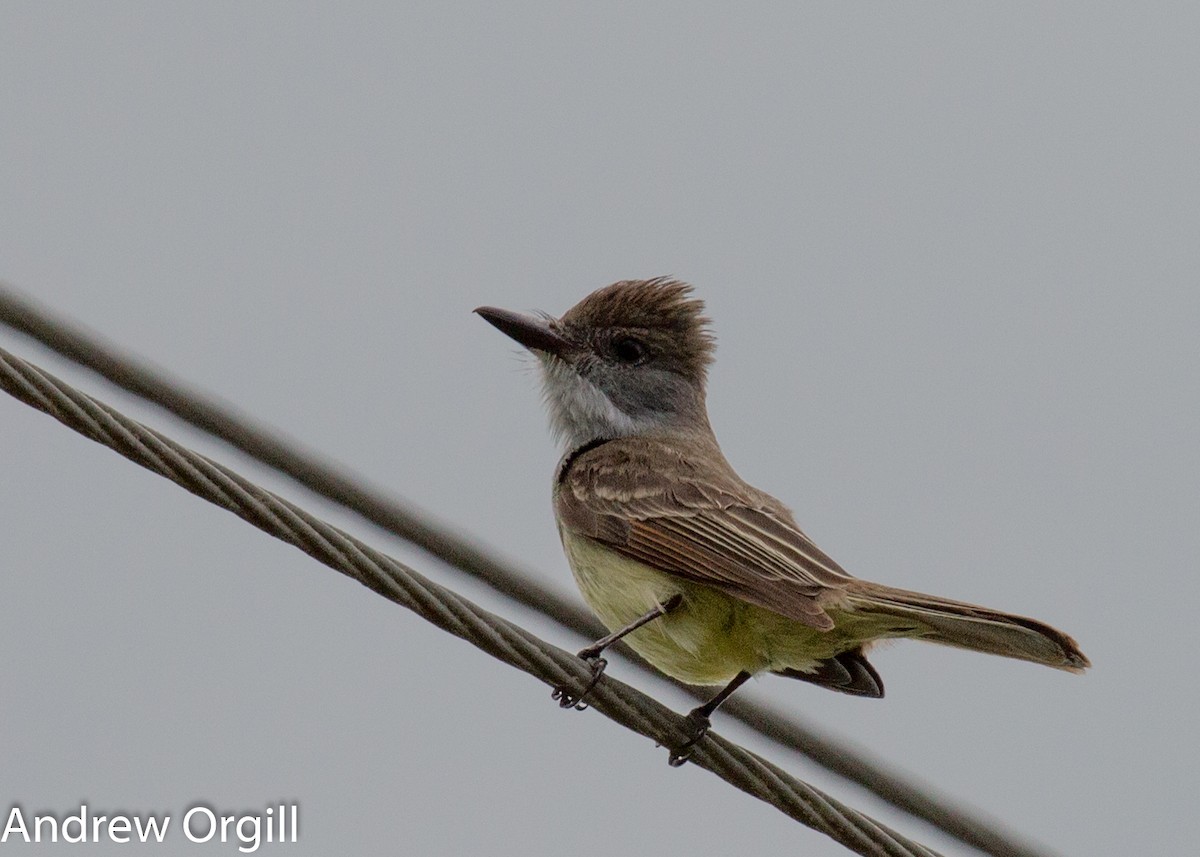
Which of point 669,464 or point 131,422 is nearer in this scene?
point 131,422

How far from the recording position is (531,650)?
12.4 feet

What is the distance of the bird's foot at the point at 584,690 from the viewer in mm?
4039

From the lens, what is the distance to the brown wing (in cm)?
479

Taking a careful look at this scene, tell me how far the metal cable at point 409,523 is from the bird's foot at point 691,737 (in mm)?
169

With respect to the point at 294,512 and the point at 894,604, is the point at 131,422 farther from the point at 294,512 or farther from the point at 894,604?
the point at 894,604

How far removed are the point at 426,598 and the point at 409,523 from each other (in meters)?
0.61

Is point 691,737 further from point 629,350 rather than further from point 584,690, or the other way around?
point 629,350

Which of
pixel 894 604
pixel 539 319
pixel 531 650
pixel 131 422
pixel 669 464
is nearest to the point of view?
pixel 131 422

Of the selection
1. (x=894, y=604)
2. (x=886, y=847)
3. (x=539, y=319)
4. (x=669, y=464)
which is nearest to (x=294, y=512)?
(x=886, y=847)

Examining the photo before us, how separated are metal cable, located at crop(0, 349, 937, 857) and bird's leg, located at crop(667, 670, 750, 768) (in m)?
0.16

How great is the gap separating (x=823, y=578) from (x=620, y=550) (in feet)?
2.50

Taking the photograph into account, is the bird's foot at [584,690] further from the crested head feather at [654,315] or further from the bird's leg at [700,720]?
the crested head feather at [654,315]

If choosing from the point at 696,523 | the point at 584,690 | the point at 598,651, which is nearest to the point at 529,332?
the point at 696,523

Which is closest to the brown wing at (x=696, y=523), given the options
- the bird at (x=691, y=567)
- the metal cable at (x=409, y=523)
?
the bird at (x=691, y=567)
